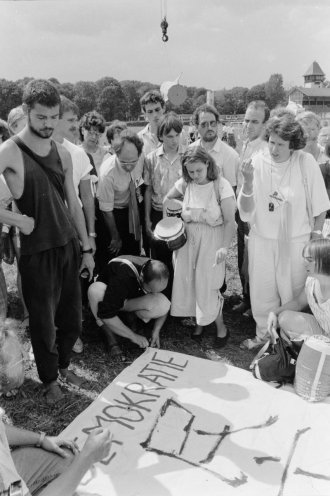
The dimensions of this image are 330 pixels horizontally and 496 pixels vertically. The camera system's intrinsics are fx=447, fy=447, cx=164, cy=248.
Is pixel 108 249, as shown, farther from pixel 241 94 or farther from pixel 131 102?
pixel 241 94

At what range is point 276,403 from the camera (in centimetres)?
317

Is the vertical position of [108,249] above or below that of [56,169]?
below

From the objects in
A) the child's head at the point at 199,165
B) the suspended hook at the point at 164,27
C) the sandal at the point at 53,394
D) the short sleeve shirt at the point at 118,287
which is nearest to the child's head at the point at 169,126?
the child's head at the point at 199,165

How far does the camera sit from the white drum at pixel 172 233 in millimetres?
3803

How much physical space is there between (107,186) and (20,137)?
139 cm

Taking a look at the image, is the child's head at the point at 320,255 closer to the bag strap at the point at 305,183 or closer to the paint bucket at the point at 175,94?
the bag strap at the point at 305,183

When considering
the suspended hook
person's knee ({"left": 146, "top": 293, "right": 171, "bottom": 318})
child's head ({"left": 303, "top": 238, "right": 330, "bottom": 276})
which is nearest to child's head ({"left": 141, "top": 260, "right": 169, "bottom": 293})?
person's knee ({"left": 146, "top": 293, "right": 171, "bottom": 318})

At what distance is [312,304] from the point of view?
348cm

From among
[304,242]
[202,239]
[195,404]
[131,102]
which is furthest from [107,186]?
[131,102]

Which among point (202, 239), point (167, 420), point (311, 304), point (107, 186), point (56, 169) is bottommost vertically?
point (167, 420)

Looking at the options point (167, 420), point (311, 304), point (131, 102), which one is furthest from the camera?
point (131, 102)

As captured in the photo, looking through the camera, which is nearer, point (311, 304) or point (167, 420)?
point (167, 420)

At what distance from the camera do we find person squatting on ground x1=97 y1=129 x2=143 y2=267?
4.05 metres

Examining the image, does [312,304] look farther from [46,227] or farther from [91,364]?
[46,227]
